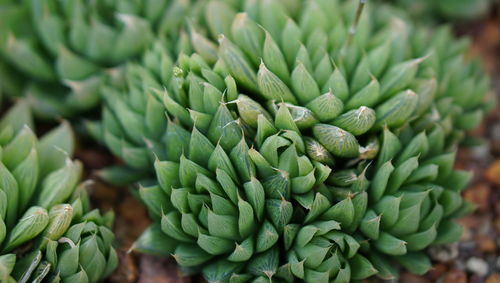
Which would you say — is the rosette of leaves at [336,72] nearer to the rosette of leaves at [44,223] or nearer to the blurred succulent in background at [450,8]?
the blurred succulent in background at [450,8]

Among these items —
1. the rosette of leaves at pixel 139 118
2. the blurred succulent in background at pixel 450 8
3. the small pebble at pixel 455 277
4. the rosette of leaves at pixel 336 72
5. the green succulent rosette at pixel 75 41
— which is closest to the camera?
the rosette of leaves at pixel 336 72

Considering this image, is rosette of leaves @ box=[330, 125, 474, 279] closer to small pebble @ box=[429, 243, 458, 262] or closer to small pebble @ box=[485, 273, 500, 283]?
small pebble @ box=[429, 243, 458, 262]

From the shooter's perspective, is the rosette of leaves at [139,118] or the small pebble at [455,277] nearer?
the rosette of leaves at [139,118]

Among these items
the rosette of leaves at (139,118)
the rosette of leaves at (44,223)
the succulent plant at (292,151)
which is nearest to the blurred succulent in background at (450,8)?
the succulent plant at (292,151)

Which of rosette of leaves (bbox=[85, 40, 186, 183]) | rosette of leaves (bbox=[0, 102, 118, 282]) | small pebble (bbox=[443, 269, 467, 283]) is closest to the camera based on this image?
rosette of leaves (bbox=[0, 102, 118, 282])

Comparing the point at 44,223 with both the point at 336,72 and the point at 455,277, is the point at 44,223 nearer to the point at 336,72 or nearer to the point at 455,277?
the point at 336,72

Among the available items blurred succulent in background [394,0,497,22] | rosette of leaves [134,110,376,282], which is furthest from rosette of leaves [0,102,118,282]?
blurred succulent in background [394,0,497,22]
